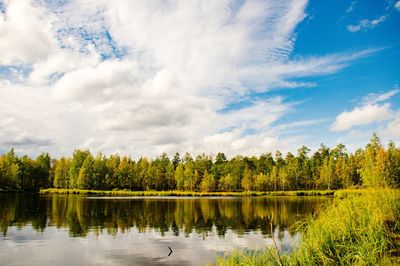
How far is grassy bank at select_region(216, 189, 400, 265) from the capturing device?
38.2 feet

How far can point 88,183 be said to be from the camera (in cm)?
13025

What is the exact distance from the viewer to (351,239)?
39.7 ft

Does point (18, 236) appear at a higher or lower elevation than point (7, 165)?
lower

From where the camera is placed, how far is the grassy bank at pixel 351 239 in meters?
11.6

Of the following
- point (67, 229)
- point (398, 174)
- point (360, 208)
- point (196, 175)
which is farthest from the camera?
point (196, 175)

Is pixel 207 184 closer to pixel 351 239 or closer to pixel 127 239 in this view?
pixel 127 239

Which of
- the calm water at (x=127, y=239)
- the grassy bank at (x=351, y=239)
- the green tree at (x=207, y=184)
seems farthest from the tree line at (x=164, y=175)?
the grassy bank at (x=351, y=239)

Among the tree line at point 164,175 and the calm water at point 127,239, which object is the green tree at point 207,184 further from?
the calm water at point 127,239

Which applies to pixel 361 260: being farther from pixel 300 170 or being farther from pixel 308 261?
pixel 300 170

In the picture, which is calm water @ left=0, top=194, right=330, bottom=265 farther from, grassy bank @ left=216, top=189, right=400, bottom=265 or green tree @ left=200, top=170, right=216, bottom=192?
green tree @ left=200, top=170, right=216, bottom=192

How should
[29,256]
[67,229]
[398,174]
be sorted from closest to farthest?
[29,256]
[67,229]
[398,174]

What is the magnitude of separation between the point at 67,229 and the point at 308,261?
27.1 meters

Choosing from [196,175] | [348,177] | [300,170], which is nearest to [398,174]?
[348,177]

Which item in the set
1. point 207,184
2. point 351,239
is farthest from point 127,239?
point 207,184
